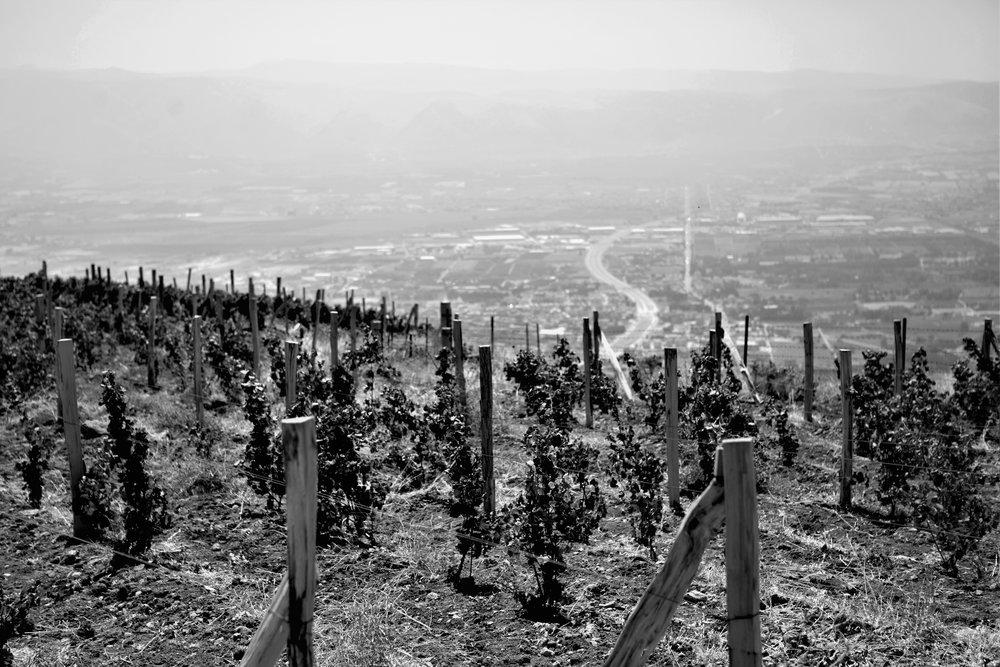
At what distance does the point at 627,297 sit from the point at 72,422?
169ft

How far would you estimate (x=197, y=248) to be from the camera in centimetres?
9706

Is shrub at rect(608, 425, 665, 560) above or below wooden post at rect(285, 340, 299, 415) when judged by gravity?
below

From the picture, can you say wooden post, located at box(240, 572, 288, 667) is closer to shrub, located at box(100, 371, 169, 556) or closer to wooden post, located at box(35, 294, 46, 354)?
shrub, located at box(100, 371, 169, 556)

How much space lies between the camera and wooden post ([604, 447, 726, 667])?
3.23 m

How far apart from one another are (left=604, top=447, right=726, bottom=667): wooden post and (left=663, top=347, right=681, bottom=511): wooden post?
498 cm

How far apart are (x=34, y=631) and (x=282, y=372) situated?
665cm

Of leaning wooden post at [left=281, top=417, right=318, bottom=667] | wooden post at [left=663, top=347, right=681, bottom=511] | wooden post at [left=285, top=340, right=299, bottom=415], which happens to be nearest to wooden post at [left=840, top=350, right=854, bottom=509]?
wooden post at [left=663, top=347, right=681, bottom=511]

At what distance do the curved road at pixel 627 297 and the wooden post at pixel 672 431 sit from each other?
79.6ft

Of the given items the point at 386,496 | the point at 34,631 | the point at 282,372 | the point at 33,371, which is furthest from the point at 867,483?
the point at 33,371

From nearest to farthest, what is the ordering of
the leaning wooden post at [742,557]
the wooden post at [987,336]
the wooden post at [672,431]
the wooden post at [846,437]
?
the leaning wooden post at [742,557]
the wooden post at [846,437]
the wooden post at [672,431]
the wooden post at [987,336]

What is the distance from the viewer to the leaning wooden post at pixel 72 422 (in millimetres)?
7297

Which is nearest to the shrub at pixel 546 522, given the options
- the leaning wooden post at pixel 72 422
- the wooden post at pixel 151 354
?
the leaning wooden post at pixel 72 422

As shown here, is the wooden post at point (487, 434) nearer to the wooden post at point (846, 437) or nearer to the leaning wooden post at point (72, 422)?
the wooden post at point (846, 437)

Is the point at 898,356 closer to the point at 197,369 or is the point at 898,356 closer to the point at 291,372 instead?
the point at 291,372
